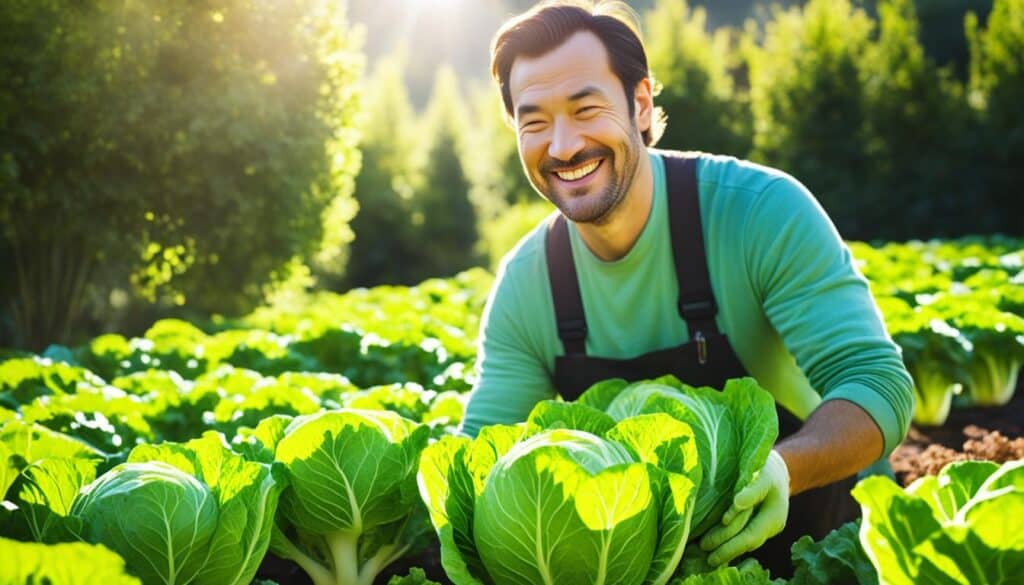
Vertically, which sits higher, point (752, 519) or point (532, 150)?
point (532, 150)

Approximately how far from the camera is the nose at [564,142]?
3119mm

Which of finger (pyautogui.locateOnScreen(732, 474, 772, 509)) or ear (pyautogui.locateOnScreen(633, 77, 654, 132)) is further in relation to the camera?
ear (pyautogui.locateOnScreen(633, 77, 654, 132))

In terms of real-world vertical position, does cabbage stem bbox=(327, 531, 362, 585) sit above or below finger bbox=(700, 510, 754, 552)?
below

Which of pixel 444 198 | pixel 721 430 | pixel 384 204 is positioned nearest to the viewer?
pixel 721 430

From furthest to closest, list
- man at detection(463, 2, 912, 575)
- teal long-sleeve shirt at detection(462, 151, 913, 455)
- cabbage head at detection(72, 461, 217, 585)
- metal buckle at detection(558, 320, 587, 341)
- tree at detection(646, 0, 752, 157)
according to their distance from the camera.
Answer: tree at detection(646, 0, 752, 157) → metal buckle at detection(558, 320, 587, 341) → man at detection(463, 2, 912, 575) → teal long-sleeve shirt at detection(462, 151, 913, 455) → cabbage head at detection(72, 461, 217, 585)

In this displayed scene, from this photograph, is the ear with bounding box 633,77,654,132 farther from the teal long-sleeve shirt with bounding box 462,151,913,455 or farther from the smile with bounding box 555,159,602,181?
the smile with bounding box 555,159,602,181

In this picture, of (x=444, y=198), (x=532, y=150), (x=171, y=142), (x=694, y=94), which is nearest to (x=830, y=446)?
(x=532, y=150)

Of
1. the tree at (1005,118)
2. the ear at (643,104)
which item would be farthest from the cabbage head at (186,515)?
the tree at (1005,118)

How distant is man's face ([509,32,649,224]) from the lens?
3141mm

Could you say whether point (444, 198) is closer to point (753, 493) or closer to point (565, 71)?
point (565, 71)

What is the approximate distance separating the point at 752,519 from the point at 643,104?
5.75 ft

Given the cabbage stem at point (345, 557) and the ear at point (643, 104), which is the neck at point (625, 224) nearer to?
the ear at point (643, 104)

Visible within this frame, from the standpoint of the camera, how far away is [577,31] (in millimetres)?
3254

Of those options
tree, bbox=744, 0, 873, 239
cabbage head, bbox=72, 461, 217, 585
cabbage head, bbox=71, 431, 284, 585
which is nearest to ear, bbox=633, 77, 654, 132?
cabbage head, bbox=71, 431, 284, 585
